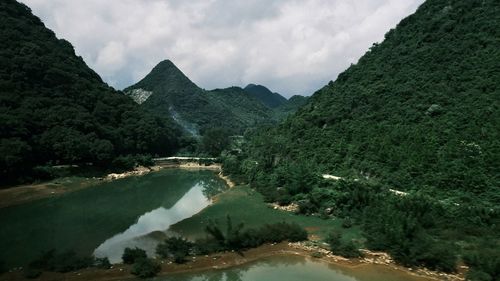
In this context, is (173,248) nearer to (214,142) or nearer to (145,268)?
(145,268)

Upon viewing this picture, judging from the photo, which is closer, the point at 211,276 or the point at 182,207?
the point at 211,276

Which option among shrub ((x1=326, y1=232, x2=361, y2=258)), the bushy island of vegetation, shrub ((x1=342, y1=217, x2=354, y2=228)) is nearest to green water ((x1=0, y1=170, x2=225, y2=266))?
the bushy island of vegetation

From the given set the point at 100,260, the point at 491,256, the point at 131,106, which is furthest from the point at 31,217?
the point at 131,106

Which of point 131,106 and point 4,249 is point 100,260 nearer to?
point 4,249

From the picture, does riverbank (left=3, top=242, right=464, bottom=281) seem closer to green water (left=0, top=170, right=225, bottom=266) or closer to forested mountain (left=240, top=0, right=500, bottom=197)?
green water (left=0, top=170, right=225, bottom=266)

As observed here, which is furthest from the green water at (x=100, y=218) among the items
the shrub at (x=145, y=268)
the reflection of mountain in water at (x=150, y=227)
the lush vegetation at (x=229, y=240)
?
Result: the shrub at (x=145, y=268)

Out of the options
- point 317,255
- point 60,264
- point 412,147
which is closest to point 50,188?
point 60,264
